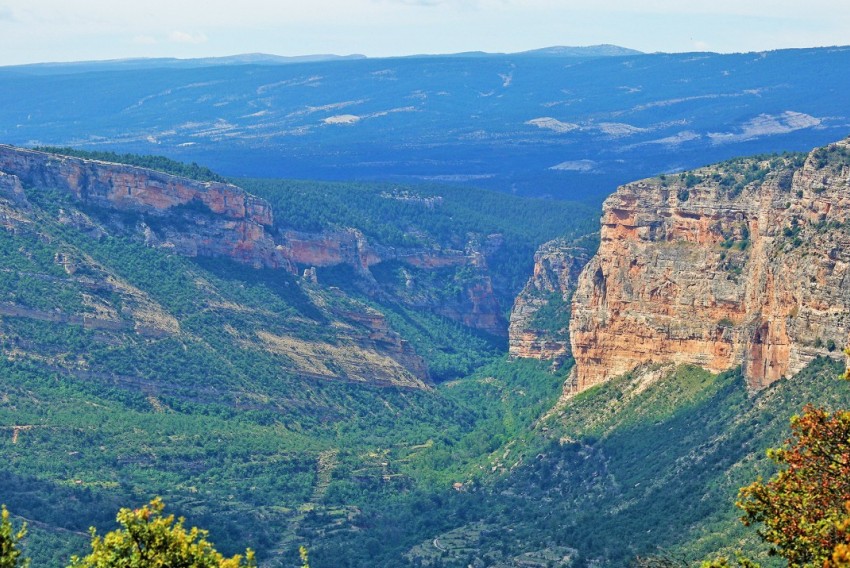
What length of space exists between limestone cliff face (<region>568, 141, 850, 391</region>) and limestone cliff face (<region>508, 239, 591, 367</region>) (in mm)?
17237

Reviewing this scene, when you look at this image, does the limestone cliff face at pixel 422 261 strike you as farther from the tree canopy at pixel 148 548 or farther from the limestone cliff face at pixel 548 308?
the tree canopy at pixel 148 548

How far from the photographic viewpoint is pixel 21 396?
8906 centimetres

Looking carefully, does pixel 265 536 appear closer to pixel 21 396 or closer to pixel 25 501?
pixel 25 501

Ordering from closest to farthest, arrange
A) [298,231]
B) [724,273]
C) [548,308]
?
1. [724,273]
2. [548,308]
3. [298,231]

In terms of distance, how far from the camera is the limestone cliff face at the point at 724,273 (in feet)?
249

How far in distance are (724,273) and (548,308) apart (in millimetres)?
31021

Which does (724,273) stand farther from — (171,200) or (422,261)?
(422,261)

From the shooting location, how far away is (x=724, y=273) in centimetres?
8475

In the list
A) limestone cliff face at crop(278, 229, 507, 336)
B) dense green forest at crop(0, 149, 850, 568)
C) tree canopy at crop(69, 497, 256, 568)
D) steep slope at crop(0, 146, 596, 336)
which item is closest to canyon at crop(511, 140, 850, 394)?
dense green forest at crop(0, 149, 850, 568)

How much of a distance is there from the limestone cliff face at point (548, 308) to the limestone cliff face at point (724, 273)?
679 inches

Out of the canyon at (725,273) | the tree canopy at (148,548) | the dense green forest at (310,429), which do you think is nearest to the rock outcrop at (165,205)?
the dense green forest at (310,429)

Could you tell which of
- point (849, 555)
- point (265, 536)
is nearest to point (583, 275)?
point (265, 536)

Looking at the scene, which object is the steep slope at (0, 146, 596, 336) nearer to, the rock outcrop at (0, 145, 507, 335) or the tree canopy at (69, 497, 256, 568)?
the rock outcrop at (0, 145, 507, 335)

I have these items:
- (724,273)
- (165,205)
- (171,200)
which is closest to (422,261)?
(171,200)
